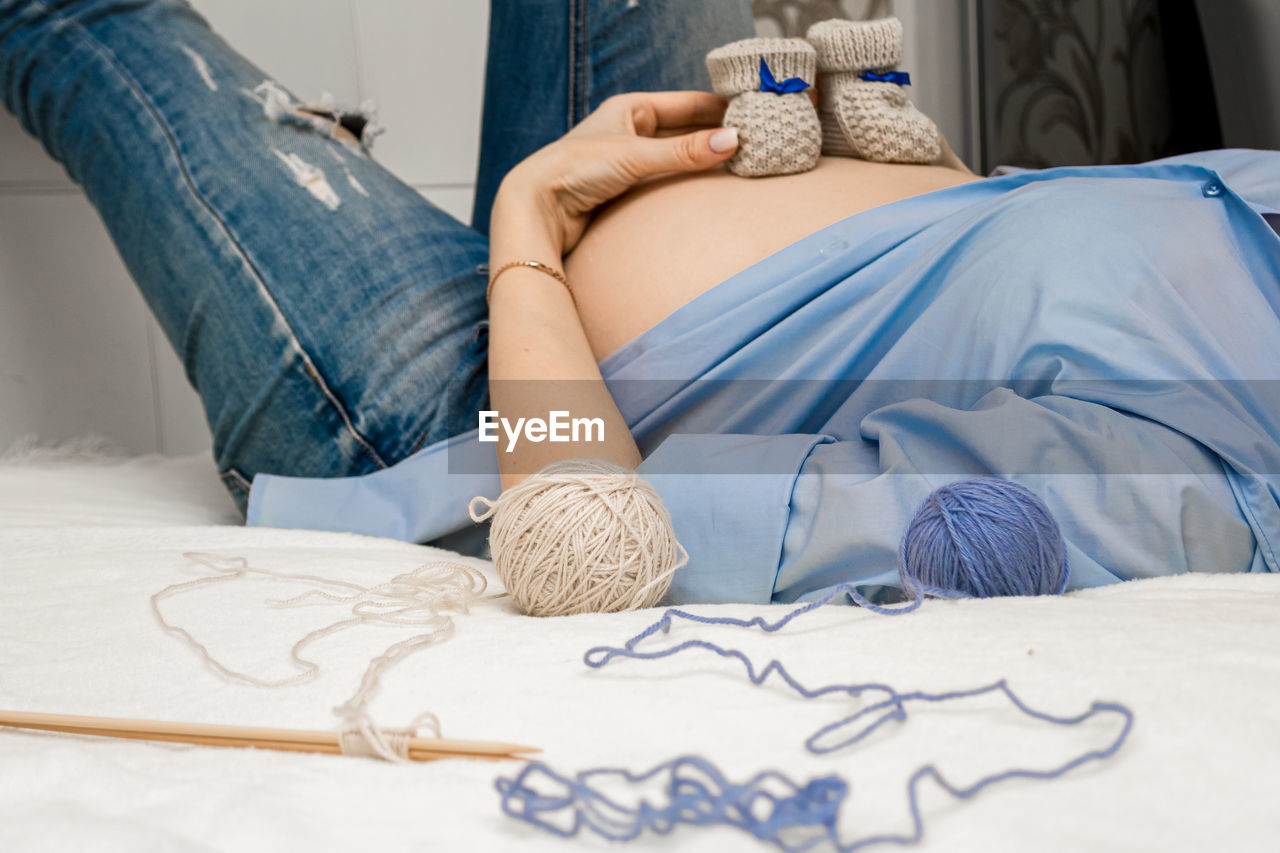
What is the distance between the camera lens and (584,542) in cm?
53

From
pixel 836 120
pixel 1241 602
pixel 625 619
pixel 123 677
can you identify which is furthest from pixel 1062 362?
pixel 123 677

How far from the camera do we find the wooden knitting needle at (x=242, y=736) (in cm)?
34

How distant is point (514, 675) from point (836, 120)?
0.80 m

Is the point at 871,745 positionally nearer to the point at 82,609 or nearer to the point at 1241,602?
the point at 1241,602

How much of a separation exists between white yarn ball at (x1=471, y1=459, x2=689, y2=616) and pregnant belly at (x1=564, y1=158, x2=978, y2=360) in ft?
1.08

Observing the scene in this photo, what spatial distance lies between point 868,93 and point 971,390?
0.45m

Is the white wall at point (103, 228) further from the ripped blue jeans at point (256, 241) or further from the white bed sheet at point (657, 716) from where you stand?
the white bed sheet at point (657, 716)

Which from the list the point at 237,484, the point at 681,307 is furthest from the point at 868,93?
the point at 237,484

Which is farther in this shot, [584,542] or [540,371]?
[540,371]

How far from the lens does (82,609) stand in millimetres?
560

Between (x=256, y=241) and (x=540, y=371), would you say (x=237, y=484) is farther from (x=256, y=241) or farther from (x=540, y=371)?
(x=540, y=371)

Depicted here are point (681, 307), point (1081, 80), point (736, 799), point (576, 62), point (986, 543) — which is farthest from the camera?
point (1081, 80)

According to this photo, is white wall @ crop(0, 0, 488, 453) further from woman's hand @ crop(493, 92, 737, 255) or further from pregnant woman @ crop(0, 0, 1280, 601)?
woman's hand @ crop(493, 92, 737, 255)

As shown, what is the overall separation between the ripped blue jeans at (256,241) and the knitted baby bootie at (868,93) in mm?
431
